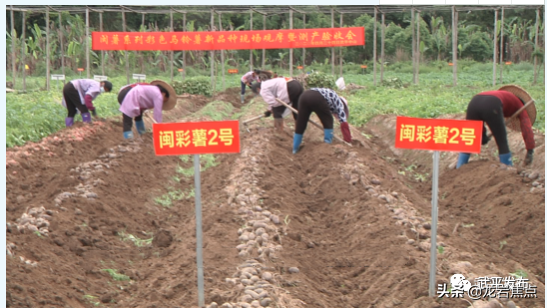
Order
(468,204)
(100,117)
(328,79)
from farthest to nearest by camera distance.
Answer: (328,79) < (100,117) < (468,204)

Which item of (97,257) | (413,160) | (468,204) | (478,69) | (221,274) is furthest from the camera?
(478,69)

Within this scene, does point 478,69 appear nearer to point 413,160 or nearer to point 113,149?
point 413,160

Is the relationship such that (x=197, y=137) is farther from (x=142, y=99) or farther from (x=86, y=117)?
(x=86, y=117)

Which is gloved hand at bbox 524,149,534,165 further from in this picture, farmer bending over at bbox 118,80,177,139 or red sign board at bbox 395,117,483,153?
farmer bending over at bbox 118,80,177,139

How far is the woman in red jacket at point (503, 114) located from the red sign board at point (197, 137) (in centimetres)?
478

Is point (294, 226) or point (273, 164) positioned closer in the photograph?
point (294, 226)

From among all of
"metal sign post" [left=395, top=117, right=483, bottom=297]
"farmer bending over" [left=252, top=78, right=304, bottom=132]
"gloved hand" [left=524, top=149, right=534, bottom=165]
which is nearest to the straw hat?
"farmer bending over" [left=252, top=78, right=304, bottom=132]

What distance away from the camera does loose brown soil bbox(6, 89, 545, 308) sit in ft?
15.5

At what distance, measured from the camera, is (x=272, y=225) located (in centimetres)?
604

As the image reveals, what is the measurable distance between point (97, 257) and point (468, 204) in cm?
426

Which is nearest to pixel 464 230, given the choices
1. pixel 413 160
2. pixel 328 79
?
pixel 413 160

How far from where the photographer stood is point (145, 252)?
600 centimetres

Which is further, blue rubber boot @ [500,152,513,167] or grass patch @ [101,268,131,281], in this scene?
blue rubber boot @ [500,152,513,167]

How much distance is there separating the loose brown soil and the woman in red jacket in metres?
0.25
